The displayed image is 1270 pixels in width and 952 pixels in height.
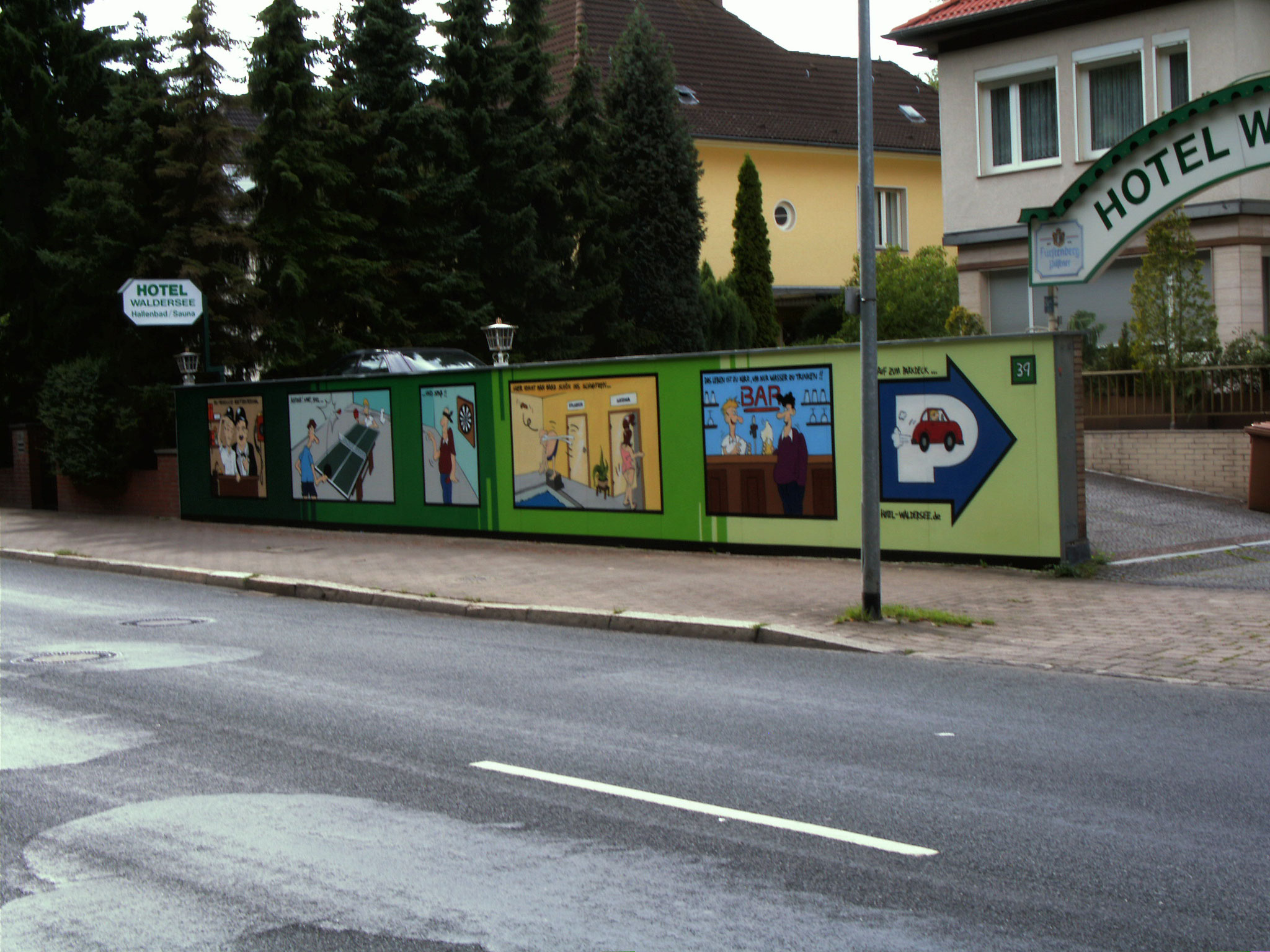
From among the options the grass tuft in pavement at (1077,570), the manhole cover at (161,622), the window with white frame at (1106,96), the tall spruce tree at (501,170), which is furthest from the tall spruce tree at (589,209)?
the manhole cover at (161,622)

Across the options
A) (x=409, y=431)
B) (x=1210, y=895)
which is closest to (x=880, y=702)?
(x=1210, y=895)

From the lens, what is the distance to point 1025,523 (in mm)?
13516

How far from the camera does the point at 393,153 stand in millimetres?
26875

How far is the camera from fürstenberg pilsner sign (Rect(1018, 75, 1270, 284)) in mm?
13016

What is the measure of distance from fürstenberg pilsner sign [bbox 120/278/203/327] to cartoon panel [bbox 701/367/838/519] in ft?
37.8

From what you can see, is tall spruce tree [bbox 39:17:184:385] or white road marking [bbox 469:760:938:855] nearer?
white road marking [bbox 469:760:938:855]

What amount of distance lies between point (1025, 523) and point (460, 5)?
18.4 meters

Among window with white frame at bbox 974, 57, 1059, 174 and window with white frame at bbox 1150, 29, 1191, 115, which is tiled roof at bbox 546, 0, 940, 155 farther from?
window with white frame at bbox 1150, 29, 1191, 115

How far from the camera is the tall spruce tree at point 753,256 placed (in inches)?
1486

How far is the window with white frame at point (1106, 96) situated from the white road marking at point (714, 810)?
21720 mm

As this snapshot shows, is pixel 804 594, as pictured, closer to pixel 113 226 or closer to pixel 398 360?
pixel 398 360

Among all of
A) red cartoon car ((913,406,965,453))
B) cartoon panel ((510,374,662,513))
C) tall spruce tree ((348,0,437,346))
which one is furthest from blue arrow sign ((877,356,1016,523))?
tall spruce tree ((348,0,437,346))

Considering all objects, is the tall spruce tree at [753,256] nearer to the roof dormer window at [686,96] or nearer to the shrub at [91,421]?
the roof dormer window at [686,96]

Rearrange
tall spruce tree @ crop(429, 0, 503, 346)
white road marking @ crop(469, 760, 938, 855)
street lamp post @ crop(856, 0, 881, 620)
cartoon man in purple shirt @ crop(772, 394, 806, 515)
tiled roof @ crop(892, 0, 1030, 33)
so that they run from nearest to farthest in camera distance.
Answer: white road marking @ crop(469, 760, 938, 855) < street lamp post @ crop(856, 0, 881, 620) < cartoon man in purple shirt @ crop(772, 394, 806, 515) < tiled roof @ crop(892, 0, 1030, 33) < tall spruce tree @ crop(429, 0, 503, 346)
